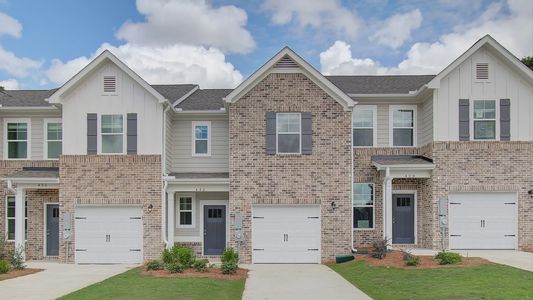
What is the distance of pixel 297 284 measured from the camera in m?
15.1

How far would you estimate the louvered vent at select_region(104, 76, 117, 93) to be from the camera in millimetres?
20844

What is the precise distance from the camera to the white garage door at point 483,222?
21.1 meters

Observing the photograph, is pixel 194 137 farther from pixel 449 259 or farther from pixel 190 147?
pixel 449 259

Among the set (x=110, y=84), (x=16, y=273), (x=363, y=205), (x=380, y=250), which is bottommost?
(x=16, y=273)

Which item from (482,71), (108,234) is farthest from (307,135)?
(108,234)

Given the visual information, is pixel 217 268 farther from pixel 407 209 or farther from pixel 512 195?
pixel 512 195

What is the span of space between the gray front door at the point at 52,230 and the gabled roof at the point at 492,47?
15.5 meters

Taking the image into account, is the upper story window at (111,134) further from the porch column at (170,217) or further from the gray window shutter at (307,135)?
the gray window shutter at (307,135)

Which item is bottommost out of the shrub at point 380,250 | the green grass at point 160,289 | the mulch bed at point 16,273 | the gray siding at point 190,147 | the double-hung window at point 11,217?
the mulch bed at point 16,273

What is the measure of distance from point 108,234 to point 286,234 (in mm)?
6649

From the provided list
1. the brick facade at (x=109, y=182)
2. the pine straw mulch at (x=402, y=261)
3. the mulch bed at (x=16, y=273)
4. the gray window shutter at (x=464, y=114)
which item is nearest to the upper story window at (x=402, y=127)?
the gray window shutter at (x=464, y=114)

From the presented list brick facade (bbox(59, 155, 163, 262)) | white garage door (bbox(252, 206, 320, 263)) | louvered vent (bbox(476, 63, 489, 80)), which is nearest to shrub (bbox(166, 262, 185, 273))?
brick facade (bbox(59, 155, 163, 262))

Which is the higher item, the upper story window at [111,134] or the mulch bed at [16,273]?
the upper story window at [111,134]

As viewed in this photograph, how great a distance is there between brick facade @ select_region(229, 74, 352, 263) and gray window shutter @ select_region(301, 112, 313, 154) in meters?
0.14
